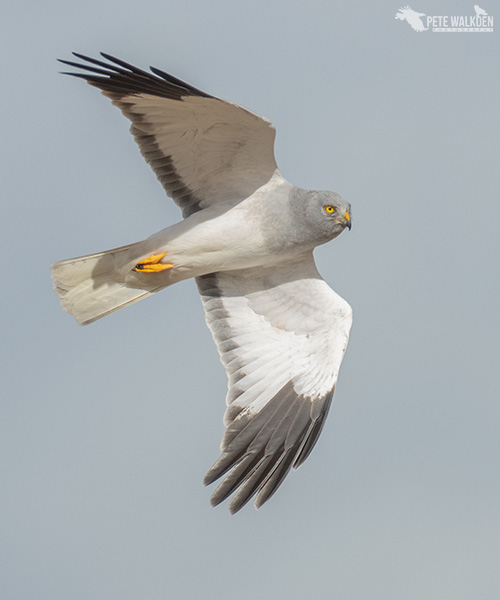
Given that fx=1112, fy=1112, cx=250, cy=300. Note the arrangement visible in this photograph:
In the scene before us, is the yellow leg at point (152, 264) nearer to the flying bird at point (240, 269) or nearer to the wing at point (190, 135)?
the flying bird at point (240, 269)

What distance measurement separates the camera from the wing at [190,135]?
10758 millimetres

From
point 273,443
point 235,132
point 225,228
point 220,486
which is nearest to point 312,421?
point 273,443

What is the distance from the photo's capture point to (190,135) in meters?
11.5

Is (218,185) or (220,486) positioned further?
(218,185)

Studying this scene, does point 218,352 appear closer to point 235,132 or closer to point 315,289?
point 315,289

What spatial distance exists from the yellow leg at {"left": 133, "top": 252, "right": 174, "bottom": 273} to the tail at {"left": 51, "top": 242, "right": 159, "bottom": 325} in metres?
0.22

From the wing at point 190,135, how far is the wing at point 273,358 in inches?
46.9

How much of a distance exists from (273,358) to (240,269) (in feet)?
3.56

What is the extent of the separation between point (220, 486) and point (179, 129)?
3.66 metres

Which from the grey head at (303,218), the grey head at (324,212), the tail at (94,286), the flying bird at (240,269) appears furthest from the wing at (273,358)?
the tail at (94,286)

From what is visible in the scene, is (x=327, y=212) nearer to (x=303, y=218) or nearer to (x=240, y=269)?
(x=303, y=218)

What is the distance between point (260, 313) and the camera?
12.8 metres

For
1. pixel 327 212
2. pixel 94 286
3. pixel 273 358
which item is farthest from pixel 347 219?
pixel 94 286

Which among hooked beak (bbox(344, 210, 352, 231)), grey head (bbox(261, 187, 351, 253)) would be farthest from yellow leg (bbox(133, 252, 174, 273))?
hooked beak (bbox(344, 210, 352, 231))
